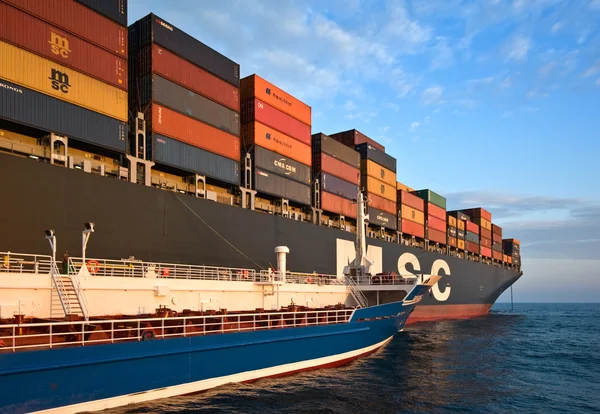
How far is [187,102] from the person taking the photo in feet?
88.1

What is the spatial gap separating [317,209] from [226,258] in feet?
42.3

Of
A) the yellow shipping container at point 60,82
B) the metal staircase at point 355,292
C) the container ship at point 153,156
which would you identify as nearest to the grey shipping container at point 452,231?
the container ship at point 153,156

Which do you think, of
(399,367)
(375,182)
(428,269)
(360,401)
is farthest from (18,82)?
→ (428,269)

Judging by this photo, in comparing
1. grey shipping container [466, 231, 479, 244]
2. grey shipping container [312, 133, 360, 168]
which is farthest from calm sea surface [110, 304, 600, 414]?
grey shipping container [466, 231, 479, 244]

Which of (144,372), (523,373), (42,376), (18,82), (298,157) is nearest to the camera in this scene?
(42,376)

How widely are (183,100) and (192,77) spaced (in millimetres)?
1840

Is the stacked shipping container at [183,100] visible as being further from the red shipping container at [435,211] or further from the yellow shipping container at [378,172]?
the red shipping container at [435,211]

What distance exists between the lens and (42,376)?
10344mm

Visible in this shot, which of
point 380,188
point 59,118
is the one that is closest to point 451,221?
point 380,188

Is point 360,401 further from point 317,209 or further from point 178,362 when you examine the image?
point 317,209

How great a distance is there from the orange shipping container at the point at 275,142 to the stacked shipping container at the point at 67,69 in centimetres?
1082

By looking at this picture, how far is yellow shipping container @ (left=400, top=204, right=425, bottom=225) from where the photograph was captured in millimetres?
53438

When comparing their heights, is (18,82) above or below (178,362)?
above

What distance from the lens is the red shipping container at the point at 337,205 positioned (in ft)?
130
